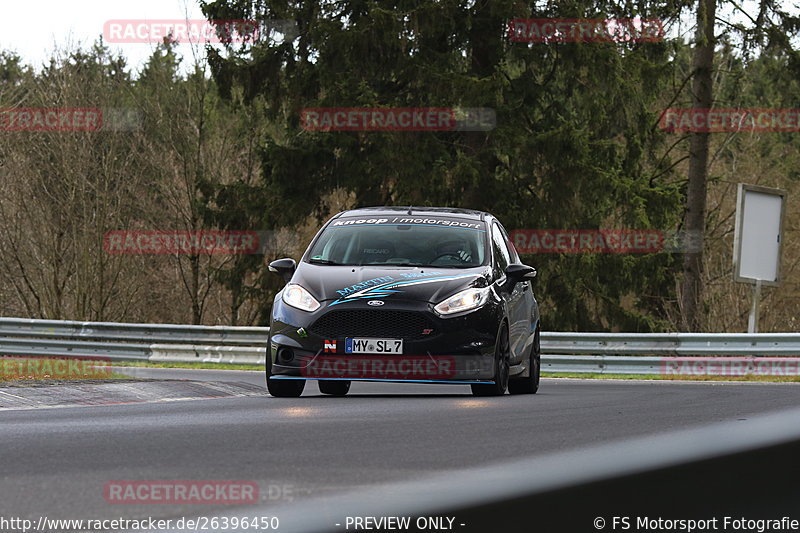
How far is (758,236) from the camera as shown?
21.2 meters

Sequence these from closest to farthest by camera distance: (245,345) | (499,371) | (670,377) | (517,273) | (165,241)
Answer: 1. (499,371)
2. (517,273)
3. (670,377)
4. (245,345)
5. (165,241)

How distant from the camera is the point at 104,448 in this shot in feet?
21.3

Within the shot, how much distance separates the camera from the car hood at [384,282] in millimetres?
11281

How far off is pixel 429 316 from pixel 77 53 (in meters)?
27.4

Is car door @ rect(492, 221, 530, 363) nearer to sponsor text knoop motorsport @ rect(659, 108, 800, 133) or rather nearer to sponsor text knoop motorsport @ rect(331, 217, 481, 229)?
sponsor text knoop motorsport @ rect(331, 217, 481, 229)

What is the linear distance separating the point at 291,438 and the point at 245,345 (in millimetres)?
17560

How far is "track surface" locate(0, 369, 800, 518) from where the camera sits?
519 centimetres

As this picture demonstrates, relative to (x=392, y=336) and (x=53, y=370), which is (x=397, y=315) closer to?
(x=392, y=336)

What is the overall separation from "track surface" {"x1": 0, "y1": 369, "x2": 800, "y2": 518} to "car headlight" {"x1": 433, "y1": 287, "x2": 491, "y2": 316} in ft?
2.62

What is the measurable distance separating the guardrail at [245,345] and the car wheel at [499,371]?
26.4ft

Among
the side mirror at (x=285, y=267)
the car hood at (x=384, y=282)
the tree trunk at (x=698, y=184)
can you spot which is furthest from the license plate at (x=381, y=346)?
the tree trunk at (x=698, y=184)

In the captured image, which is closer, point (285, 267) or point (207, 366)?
point (285, 267)

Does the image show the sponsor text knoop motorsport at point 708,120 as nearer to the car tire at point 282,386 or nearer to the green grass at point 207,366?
the green grass at point 207,366

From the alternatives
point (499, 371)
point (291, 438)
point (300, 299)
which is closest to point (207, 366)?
point (300, 299)
